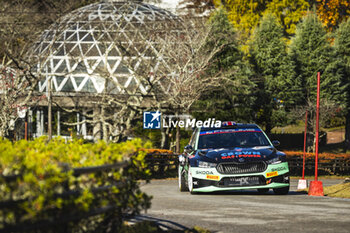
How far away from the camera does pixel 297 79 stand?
169 feet

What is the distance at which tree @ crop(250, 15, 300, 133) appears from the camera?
5106 cm

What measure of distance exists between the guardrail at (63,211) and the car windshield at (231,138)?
9.42 m

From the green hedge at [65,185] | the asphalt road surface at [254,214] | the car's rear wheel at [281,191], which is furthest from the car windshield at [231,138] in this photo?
the green hedge at [65,185]

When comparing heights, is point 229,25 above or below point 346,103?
above

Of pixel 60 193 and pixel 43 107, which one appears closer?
pixel 60 193

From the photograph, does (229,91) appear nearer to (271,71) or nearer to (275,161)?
(271,71)

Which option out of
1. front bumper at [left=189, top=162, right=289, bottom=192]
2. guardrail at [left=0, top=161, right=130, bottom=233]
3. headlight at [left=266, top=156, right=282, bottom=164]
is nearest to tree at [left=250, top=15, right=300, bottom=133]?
headlight at [left=266, top=156, right=282, bottom=164]

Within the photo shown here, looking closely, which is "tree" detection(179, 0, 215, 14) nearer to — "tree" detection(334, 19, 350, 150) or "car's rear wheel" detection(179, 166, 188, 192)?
"tree" detection(334, 19, 350, 150)

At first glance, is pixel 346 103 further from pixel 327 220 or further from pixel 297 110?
pixel 327 220

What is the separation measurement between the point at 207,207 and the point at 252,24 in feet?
179

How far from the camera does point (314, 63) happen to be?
52.0m

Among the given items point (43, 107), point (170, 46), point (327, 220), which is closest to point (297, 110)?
point (170, 46)

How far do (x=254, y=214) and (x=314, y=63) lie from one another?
141 ft

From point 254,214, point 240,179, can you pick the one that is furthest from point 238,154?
point 254,214
